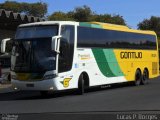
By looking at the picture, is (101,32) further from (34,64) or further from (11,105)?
(11,105)

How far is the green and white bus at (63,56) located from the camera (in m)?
21.9

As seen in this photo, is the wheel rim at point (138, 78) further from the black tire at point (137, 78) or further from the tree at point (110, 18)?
the tree at point (110, 18)

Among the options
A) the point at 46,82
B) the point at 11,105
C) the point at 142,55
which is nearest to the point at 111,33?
the point at 142,55

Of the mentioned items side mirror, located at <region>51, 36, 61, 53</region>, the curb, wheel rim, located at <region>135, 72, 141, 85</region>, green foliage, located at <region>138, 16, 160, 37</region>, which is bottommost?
the curb

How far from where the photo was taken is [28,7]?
101125mm

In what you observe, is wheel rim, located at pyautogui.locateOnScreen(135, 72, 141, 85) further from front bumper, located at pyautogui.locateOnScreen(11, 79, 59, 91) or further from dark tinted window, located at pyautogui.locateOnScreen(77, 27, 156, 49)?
front bumper, located at pyautogui.locateOnScreen(11, 79, 59, 91)

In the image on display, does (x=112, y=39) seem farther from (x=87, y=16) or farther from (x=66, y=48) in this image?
(x=87, y=16)

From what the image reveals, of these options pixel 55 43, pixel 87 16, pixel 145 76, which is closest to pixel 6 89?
pixel 55 43

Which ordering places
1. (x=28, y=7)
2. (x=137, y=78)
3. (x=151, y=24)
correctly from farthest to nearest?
(x=151, y=24) < (x=28, y=7) < (x=137, y=78)

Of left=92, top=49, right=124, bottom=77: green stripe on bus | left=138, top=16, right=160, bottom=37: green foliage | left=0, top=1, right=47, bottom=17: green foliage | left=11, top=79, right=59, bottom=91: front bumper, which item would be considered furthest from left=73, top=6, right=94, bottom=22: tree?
left=11, top=79, right=59, bottom=91: front bumper

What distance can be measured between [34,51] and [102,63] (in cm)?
469

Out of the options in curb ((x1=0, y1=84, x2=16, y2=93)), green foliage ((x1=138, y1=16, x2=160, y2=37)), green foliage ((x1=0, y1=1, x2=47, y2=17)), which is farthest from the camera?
green foliage ((x1=138, y1=16, x2=160, y2=37))

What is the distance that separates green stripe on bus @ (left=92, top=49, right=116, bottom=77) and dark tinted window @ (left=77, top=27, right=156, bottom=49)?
1.07 feet

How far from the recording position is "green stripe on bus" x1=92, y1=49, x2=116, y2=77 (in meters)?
25.2
